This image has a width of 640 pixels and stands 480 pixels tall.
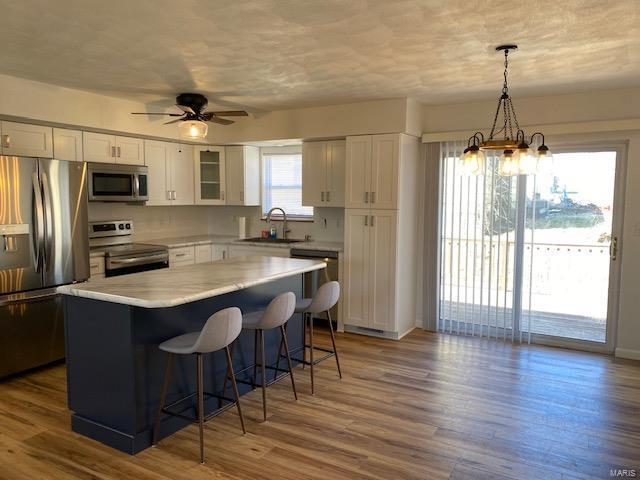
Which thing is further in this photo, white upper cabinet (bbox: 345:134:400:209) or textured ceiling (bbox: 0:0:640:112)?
white upper cabinet (bbox: 345:134:400:209)

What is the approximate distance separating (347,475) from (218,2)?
2599 millimetres

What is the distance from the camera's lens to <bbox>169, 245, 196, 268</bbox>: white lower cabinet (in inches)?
218

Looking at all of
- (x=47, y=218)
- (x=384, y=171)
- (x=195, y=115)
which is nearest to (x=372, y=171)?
(x=384, y=171)

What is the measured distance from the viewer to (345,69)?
3719mm

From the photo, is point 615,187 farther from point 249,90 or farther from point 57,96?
point 57,96

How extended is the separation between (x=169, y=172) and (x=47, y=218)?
1897mm

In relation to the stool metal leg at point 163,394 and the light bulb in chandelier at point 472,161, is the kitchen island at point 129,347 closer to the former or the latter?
the stool metal leg at point 163,394

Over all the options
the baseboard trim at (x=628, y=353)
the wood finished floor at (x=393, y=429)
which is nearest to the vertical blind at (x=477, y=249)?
the wood finished floor at (x=393, y=429)

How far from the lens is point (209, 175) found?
6219 millimetres

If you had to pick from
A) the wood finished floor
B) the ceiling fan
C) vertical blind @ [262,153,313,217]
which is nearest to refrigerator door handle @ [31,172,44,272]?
the wood finished floor

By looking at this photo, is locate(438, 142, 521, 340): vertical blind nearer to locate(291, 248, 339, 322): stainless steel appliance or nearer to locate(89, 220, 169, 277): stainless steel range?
locate(291, 248, 339, 322): stainless steel appliance

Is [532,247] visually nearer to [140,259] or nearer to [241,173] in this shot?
[241,173]

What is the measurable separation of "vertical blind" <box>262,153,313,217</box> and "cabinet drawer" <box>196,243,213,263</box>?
950 millimetres

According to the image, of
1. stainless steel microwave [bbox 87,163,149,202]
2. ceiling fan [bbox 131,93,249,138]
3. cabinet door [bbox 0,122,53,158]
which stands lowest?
stainless steel microwave [bbox 87,163,149,202]
